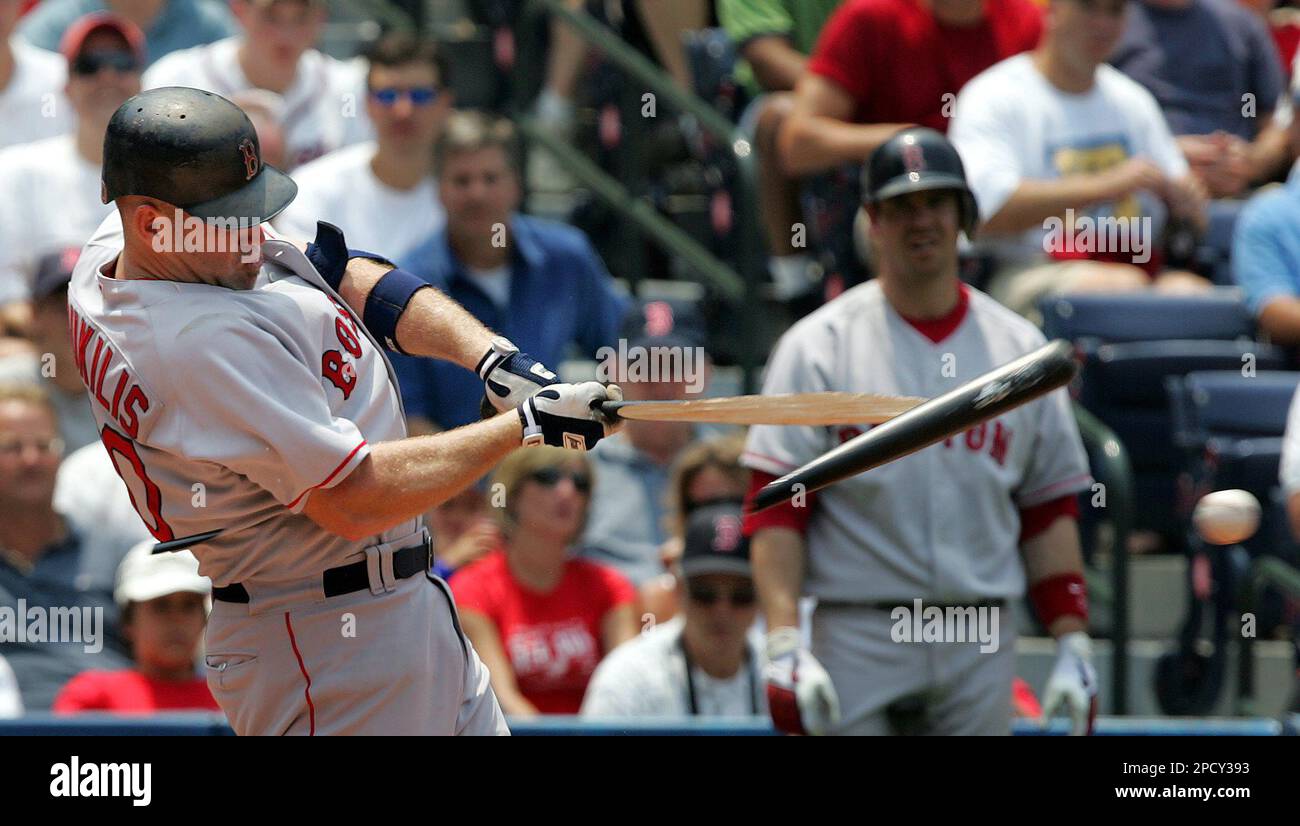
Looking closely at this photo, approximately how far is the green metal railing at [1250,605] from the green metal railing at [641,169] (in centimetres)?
164

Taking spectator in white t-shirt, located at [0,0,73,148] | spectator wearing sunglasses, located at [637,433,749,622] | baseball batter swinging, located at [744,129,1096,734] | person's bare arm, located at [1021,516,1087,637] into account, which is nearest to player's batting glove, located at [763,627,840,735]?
baseball batter swinging, located at [744,129,1096,734]

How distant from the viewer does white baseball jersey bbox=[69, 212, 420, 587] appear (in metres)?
3.16

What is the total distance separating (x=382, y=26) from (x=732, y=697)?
147 inches

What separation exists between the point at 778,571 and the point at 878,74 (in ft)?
7.39

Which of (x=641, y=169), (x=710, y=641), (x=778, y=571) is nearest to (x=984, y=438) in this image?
(x=778, y=571)

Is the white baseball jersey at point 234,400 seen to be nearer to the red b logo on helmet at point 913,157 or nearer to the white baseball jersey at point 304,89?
the red b logo on helmet at point 913,157

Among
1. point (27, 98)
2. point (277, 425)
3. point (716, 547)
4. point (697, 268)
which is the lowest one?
point (716, 547)

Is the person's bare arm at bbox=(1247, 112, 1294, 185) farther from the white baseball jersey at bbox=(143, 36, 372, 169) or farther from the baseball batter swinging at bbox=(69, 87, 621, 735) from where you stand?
the baseball batter swinging at bbox=(69, 87, 621, 735)

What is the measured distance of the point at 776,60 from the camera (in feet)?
21.1

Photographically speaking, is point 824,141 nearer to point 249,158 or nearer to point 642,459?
point 642,459

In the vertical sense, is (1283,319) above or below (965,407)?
above

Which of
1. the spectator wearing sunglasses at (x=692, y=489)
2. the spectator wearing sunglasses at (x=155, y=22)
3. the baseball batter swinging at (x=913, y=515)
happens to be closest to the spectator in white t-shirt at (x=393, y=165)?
the spectator wearing sunglasses at (x=155, y=22)

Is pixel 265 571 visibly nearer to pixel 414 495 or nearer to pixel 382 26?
pixel 414 495

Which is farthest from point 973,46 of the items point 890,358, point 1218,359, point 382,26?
point 382,26
